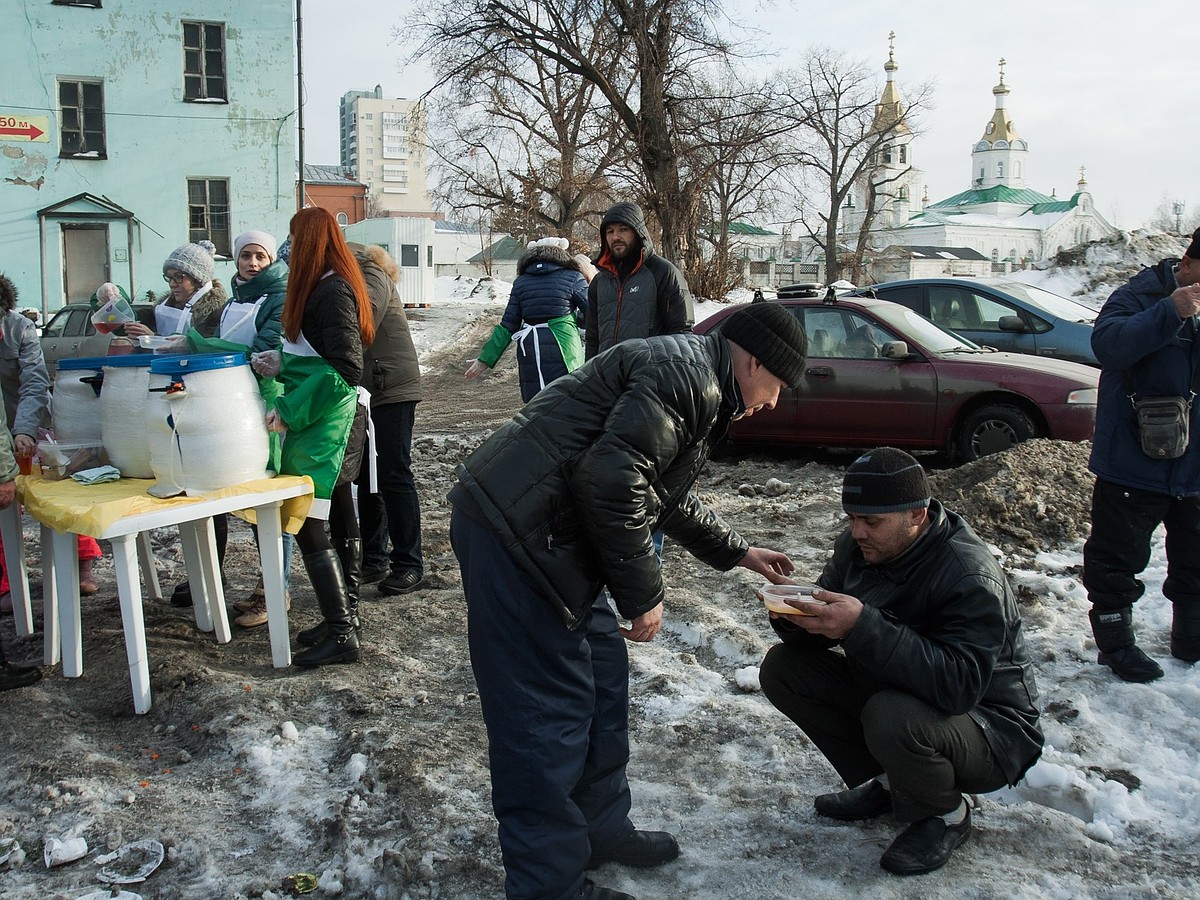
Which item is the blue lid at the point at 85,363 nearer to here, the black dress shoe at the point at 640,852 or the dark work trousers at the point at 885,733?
the black dress shoe at the point at 640,852

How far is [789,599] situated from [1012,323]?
331 inches

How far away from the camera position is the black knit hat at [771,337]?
2477 mm

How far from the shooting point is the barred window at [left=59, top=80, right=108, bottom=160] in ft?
80.9

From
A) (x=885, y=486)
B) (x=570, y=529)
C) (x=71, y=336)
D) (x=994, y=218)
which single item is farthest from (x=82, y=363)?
(x=994, y=218)

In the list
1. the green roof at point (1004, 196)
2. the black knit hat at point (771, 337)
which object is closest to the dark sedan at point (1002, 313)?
the black knit hat at point (771, 337)

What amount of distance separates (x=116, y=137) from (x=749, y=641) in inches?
1014

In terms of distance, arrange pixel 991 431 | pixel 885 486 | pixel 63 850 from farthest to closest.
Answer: pixel 991 431, pixel 63 850, pixel 885 486

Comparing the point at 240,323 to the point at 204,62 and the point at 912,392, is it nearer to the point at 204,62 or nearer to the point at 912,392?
the point at 912,392

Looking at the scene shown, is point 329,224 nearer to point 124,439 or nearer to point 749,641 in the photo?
point 124,439

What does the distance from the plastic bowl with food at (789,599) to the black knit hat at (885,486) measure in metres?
0.27

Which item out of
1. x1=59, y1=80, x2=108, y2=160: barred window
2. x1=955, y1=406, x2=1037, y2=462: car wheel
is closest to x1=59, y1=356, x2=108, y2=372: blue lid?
x1=955, y1=406, x2=1037, y2=462: car wheel

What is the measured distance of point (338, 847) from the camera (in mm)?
2979

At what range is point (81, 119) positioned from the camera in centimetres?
2488

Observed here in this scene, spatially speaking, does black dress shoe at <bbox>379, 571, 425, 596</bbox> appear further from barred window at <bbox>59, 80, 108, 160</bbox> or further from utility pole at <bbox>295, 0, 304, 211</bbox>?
barred window at <bbox>59, 80, 108, 160</bbox>
